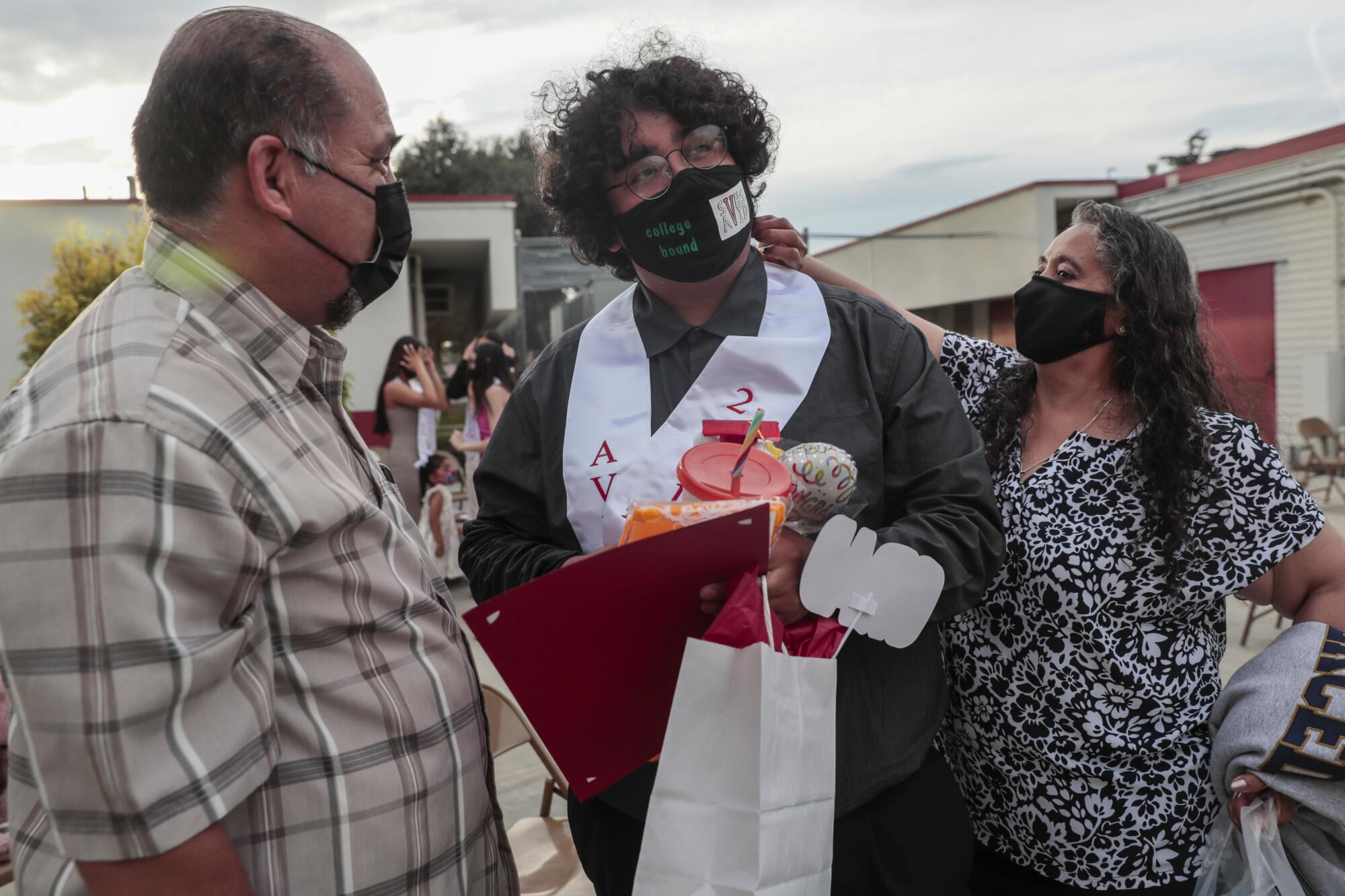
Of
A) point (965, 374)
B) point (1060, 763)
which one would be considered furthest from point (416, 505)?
point (1060, 763)

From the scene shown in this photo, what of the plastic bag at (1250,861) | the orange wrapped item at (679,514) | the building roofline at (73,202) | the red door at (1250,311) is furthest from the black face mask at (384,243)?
the building roofline at (73,202)

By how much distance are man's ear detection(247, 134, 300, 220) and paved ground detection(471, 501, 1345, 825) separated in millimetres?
1820

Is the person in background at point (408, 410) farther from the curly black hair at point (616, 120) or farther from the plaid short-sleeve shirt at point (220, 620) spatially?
the plaid short-sleeve shirt at point (220, 620)

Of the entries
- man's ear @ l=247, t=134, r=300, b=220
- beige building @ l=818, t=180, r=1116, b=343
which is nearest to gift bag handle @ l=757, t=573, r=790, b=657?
man's ear @ l=247, t=134, r=300, b=220

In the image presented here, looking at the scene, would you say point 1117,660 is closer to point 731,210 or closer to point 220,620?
point 731,210

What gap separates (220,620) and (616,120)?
1.14 m

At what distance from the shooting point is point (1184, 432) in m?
→ 1.86

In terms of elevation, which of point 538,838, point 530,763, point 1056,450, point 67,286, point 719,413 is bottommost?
point 530,763

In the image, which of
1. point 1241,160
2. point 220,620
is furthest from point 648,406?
point 1241,160

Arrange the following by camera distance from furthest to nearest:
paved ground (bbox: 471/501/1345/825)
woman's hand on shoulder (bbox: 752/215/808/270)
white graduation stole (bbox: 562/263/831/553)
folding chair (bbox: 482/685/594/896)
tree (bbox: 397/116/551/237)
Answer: tree (bbox: 397/116/551/237) < paved ground (bbox: 471/501/1345/825) < folding chair (bbox: 482/685/594/896) < woman's hand on shoulder (bbox: 752/215/808/270) < white graduation stole (bbox: 562/263/831/553)

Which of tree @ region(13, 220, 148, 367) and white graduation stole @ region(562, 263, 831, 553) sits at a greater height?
tree @ region(13, 220, 148, 367)

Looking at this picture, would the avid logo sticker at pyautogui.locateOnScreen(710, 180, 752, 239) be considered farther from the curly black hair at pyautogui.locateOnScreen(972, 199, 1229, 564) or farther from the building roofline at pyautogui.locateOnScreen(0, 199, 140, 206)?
the building roofline at pyautogui.locateOnScreen(0, 199, 140, 206)

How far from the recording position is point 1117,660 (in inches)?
71.4

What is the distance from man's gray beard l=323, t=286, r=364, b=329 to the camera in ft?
4.78
